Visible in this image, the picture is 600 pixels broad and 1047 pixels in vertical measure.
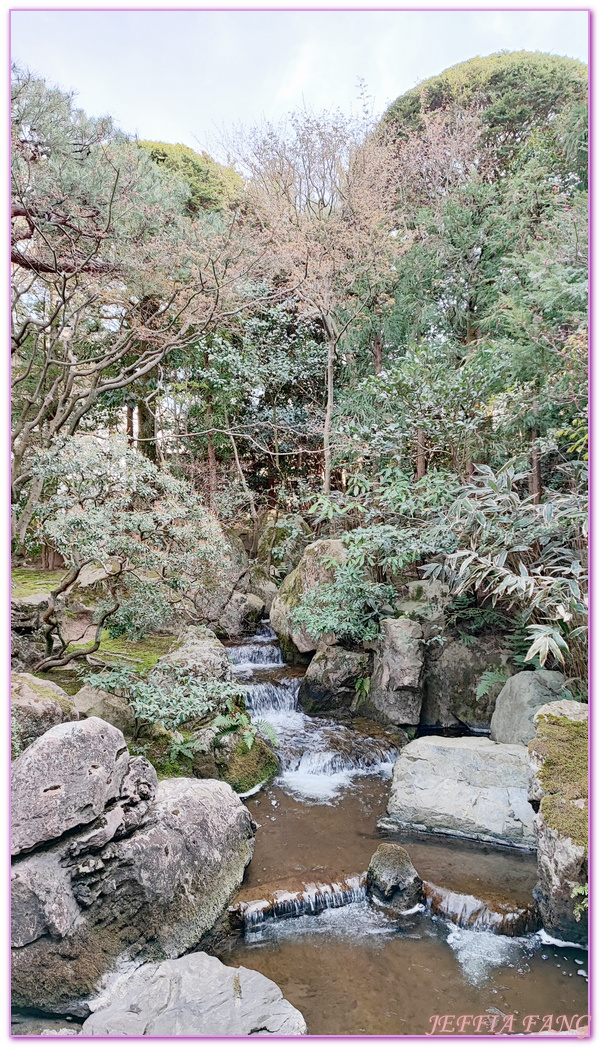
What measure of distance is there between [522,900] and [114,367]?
8.76m

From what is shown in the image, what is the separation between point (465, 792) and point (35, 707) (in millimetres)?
3513

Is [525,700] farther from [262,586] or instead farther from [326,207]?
[326,207]

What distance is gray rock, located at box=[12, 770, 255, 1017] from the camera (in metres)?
2.58

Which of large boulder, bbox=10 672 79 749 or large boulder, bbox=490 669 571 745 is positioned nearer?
large boulder, bbox=10 672 79 749

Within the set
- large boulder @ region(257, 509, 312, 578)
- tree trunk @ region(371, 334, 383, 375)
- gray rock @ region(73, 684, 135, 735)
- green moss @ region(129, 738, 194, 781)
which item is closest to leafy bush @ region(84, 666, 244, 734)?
gray rock @ region(73, 684, 135, 735)

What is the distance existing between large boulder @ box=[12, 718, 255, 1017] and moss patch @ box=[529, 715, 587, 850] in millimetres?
2167

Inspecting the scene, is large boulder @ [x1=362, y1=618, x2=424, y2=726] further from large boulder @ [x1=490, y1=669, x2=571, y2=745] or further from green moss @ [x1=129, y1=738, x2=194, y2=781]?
green moss @ [x1=129, y1=738, x2=194, y2=781]

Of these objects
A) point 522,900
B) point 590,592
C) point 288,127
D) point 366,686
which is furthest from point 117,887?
point 288,127

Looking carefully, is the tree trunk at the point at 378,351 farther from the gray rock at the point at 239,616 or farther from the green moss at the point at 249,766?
the green moss at the point at 249,766

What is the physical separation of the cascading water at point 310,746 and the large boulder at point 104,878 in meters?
1.81

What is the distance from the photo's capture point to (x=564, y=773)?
3.40 meters

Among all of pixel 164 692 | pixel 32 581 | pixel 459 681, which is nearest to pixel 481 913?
pixel 164 692

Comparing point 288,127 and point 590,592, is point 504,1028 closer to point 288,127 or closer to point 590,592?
point 590,592

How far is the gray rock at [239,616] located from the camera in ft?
28.9
